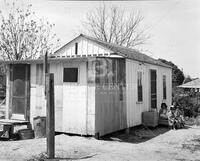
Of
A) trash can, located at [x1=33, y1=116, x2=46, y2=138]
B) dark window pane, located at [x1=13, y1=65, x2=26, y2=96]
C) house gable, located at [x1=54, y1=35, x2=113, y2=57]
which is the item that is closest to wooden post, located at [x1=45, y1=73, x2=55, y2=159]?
trash can, located at [x1=33, y1=116, x2=46, y2=138]

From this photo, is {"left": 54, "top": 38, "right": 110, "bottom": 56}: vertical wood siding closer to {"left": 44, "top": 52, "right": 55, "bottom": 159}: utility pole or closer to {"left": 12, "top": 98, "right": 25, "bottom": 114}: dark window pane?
{"left": 12, "top": 98, "right": 25, "bottom": 114}: dark window pane

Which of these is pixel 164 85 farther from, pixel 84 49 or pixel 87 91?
pixel 87 91

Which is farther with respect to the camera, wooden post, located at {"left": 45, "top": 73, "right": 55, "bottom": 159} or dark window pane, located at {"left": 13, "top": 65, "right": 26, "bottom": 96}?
dark window pane, located at {"left": 13, "top": 65, "right": 26, "bottom": 96}

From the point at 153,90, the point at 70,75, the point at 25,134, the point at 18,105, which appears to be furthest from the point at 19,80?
the point at 153,90

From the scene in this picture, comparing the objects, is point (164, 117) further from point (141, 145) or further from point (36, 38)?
point (36, 38)

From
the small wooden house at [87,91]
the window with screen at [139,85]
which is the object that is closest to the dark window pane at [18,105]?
the small wooden house at [87,91]

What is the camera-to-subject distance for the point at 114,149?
7.14 m

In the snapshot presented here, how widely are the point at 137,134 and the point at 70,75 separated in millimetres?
3681

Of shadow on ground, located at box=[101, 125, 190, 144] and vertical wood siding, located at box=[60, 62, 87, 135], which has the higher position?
vertical wood siding, located at box=[60, 62, 87, 135]

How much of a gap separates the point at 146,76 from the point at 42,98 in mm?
5163

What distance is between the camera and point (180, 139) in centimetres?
904

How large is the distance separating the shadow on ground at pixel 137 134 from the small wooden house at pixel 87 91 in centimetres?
31

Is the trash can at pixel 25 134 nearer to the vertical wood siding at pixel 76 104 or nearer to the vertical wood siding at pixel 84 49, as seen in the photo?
the vertical wood siding at pixel 76 104

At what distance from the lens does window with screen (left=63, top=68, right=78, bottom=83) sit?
28.7 feet
